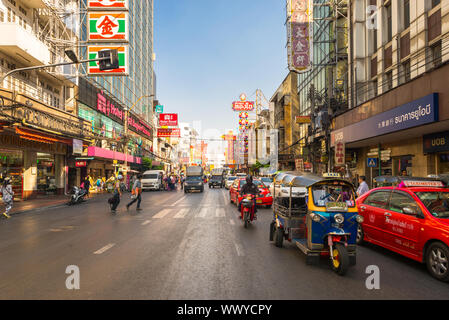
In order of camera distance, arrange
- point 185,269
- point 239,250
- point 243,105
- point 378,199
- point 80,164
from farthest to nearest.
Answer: point 243,105
point 80,164
point 378,199
point 239,250
point 185,269

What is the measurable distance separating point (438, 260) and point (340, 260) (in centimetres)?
173

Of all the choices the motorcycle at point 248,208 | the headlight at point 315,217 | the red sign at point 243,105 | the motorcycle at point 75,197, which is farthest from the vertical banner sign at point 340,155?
the red sign at point 243,105

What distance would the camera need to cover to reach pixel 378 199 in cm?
803

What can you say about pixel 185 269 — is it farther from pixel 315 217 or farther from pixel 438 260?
pixel 438 260

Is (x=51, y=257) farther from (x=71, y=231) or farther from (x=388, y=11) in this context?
(x=388, y=11)

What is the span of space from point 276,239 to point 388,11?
63.4 feet

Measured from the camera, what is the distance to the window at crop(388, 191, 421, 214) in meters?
6.66

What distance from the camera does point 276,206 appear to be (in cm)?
881

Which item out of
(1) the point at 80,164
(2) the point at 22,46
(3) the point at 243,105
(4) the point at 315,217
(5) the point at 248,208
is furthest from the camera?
(3) the point at 243,105

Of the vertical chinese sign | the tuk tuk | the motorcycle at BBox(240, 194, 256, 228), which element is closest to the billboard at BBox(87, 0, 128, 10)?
the vertical chinese sign

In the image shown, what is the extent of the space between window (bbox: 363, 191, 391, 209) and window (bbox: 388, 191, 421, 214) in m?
0.20

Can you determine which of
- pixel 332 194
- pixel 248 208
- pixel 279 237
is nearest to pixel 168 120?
pixel 248 208

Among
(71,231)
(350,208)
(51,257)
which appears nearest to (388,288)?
(350,208)

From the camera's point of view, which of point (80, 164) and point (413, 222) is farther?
point (80, 164)
